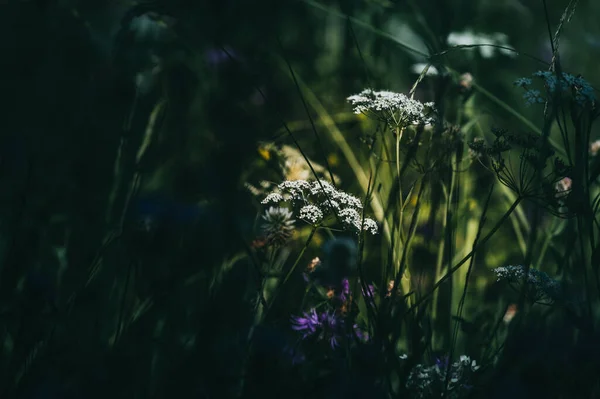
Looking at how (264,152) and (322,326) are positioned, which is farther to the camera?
(264,152)

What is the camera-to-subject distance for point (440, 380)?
97cm

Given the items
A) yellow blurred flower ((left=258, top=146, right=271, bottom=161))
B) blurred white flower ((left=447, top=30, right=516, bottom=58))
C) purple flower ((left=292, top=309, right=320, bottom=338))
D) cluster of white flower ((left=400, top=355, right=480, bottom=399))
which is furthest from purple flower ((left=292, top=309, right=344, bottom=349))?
blurred white flower ((left=447, top=30, right=516, bottom=58))

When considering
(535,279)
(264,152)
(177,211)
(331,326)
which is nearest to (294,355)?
(331,326)

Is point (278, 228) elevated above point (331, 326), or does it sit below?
above

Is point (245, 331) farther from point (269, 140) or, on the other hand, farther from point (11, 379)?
point (269, 140)

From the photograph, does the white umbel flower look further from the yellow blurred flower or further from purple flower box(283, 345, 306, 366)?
the yellow blurred flower

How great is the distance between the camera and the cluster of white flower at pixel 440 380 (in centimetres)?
95

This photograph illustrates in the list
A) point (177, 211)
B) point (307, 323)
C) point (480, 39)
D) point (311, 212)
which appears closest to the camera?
point (177, 211)

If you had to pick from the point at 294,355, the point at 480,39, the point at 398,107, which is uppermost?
the point at 480,39

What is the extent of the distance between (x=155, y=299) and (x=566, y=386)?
0.63 metres

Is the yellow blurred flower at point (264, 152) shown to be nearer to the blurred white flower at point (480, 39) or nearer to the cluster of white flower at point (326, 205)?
the cluster of white flower at point (326, 205)

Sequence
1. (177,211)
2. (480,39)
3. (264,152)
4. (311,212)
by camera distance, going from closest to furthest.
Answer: (177,211), (311,212), (264,152), (480,39)

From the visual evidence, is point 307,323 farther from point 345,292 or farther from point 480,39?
point 480,39

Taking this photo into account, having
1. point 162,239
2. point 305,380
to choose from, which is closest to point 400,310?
point 305,380
